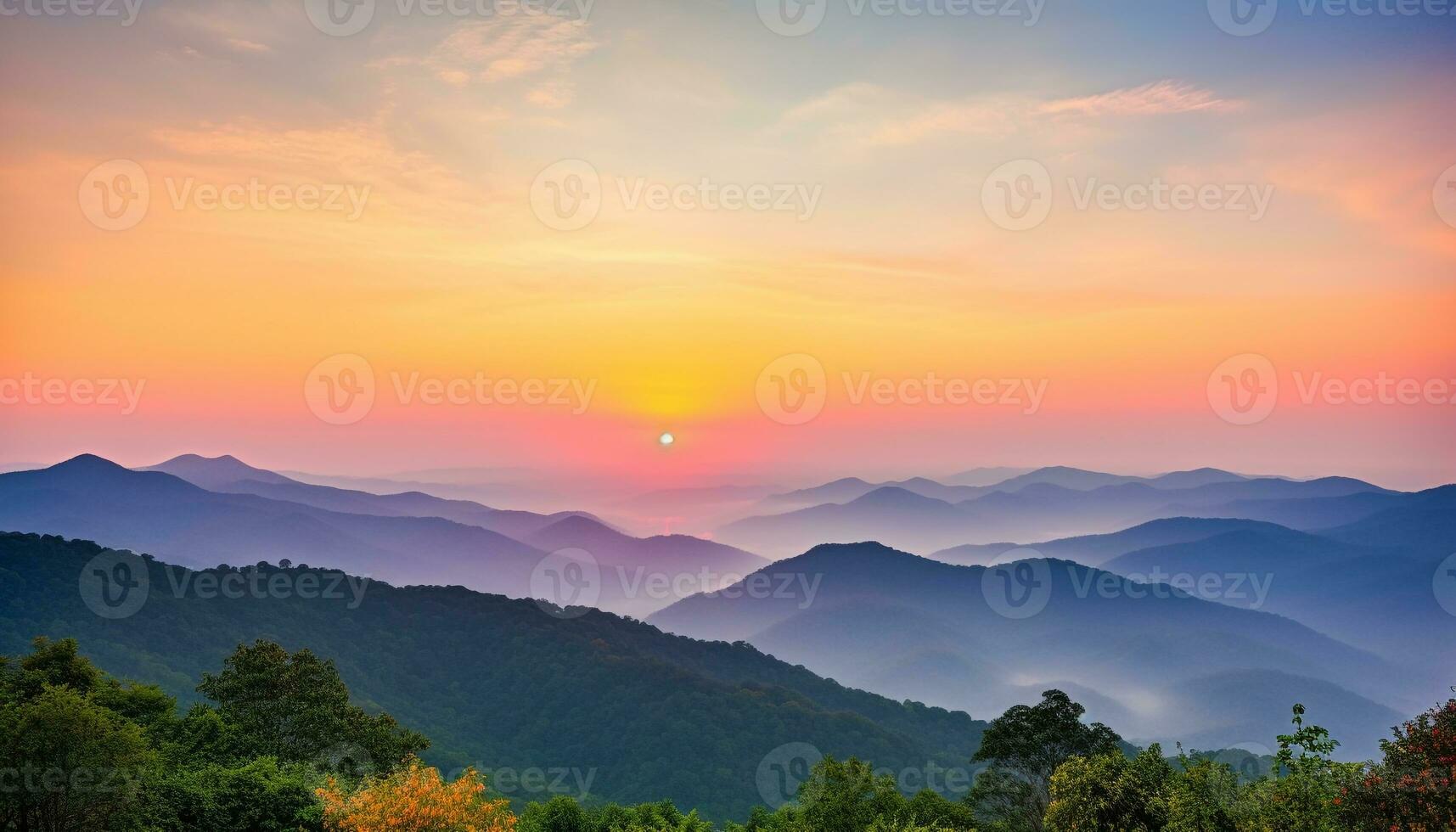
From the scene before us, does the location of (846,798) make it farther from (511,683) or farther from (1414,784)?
(511,683)

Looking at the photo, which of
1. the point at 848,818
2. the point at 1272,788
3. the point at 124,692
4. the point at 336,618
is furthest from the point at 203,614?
the point at 1272,788

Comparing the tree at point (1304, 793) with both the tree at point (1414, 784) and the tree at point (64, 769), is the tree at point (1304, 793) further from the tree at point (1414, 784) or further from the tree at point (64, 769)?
the tree at point (64, 769)

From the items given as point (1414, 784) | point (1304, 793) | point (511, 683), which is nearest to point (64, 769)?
point (1304, 793)

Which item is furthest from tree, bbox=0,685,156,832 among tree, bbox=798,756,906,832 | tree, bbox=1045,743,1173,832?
tree, bbox=1045,743,1173,832

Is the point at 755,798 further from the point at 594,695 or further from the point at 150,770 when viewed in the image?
the point at 150,770

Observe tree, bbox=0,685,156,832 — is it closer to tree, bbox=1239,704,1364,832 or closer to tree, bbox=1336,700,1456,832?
A: tree, bbox=1239,704,1364,832

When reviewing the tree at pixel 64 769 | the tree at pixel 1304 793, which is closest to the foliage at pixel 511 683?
the tree at pixel 64 769
